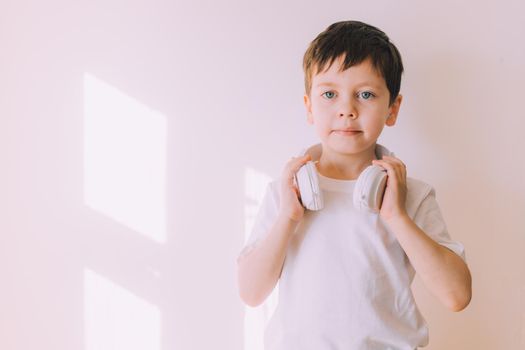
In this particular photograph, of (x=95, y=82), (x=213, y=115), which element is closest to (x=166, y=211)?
(x=213, y=115)

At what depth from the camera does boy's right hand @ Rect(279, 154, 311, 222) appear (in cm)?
129

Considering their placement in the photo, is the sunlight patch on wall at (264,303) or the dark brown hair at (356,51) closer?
the dark brown hair at (356,51)

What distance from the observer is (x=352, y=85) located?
4.18 ft

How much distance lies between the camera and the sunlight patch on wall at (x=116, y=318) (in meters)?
1.66

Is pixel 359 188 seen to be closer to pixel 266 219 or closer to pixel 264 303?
pixel 266 219

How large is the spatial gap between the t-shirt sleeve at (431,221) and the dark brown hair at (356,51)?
0.73 ft

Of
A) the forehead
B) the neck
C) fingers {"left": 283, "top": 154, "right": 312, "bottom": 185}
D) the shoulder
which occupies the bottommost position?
the shoulder

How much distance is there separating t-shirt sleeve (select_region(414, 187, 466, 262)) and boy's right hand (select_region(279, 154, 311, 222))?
0.81 ft

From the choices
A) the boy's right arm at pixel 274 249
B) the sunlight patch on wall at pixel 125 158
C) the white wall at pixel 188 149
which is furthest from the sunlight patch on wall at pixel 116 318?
the boy's right arm at pixel 274 249

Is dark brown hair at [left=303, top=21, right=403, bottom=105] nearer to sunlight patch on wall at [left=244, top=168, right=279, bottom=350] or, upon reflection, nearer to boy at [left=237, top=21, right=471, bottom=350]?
boy at [left=237, top=21, right=471, bottom=350]

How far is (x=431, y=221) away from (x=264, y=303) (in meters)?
0.50

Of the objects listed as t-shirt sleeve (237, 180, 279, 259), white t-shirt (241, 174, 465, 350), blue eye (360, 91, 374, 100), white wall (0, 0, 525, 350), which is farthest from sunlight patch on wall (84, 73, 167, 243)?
blue eye (360, 91, 374, 100)

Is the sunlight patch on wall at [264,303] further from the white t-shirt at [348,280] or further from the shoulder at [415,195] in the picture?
the shoulder at [415,195]

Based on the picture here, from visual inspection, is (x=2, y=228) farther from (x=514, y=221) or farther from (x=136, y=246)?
(x=514, y=221)
